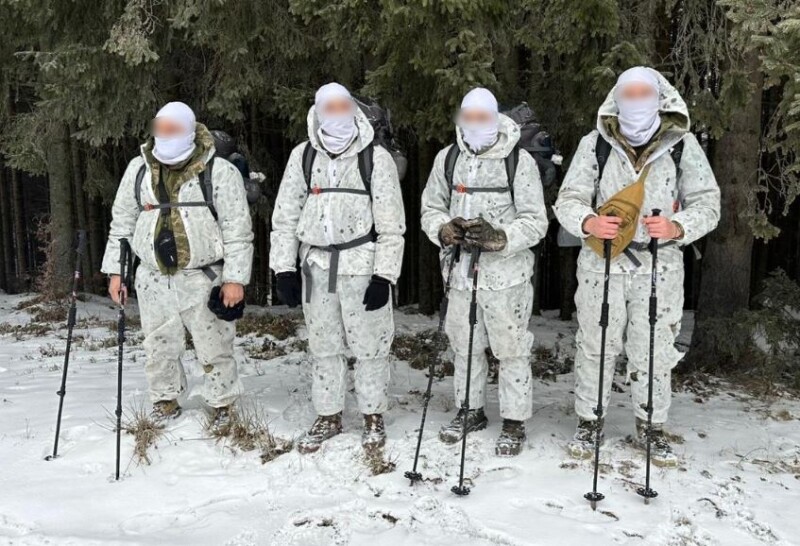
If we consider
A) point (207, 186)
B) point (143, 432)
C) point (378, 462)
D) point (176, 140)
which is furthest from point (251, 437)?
point (176, 140)

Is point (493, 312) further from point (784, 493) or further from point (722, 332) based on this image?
point (722, 332)

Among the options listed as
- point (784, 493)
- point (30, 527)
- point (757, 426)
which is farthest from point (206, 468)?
point (757, 426)

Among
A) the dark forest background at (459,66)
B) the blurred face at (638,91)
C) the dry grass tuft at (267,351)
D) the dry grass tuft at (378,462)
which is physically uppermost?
the dark forest background at (459,66)

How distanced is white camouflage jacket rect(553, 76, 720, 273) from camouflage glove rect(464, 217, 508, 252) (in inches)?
19.5

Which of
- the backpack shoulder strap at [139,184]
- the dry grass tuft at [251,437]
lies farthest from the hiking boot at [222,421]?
the backpack shoulder strap at [139,184]

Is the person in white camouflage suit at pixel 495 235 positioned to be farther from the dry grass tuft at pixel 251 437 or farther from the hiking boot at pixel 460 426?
the dry grass tuft at pixel 251 437

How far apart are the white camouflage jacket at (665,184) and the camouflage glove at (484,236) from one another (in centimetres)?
49

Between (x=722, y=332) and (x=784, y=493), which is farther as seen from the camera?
(x=722, y=332)

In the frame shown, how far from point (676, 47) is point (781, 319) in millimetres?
3198

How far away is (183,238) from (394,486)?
2442 mm

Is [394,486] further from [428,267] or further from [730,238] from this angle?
[428,267]

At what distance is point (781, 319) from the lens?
22.3ft

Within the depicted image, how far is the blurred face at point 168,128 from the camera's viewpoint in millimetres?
4695

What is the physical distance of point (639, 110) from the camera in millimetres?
4297
